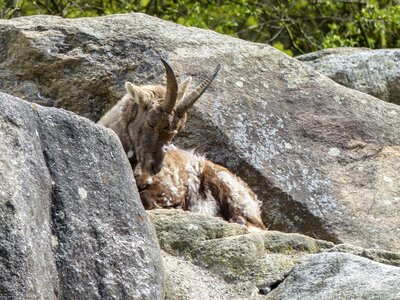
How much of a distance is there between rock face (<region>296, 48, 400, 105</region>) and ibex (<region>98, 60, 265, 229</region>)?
2.81 meters

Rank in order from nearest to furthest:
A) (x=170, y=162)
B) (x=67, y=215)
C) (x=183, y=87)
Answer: (x=67, y=215) → (x=170, y=162) → (x=183, y=87)

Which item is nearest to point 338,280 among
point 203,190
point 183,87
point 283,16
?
point 203,190

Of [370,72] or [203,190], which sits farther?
[370,72]

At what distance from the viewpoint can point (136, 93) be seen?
9.80 meters

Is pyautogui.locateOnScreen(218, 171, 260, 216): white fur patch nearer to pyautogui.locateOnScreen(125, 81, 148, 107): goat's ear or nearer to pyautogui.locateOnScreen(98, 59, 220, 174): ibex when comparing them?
pyautogui.locateOnScreen(98, 59, 220, 174): ibex

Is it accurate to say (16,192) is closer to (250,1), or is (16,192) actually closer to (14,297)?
(14,297)

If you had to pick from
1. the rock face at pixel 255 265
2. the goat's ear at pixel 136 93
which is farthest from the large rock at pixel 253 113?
the rock face at pixel 255 265

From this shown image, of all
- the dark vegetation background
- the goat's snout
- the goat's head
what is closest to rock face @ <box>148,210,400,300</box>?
the goat's snout

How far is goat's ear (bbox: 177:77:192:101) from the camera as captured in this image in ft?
32.3

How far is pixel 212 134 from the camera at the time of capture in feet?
32.9

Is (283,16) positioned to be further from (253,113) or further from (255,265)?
(255,265)

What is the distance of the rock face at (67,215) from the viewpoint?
16.4 ft

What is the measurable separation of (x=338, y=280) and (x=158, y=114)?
4324 millimetres

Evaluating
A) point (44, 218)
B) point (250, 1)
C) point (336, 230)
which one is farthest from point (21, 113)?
point (250, 1)
